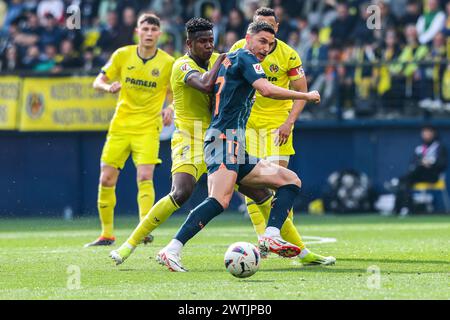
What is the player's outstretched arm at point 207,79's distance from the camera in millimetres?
9523

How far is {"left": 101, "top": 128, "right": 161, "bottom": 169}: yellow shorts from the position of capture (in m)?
13.1

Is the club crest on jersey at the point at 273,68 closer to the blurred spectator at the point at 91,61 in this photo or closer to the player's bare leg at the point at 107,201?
the player's bare leg at the point at 107,201

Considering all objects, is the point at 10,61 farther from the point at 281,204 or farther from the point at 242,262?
the point at 242,262

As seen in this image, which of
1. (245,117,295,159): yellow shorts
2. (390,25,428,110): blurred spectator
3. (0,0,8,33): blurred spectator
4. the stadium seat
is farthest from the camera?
(0,0,8,33): blurred spectator

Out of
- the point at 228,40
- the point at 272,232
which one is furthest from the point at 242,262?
the point at 228,40

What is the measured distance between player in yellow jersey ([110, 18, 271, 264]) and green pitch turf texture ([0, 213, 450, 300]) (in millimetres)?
475

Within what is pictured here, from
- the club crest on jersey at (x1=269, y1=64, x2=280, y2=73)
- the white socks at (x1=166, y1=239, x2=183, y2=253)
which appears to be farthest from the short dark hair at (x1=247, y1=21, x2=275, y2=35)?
the white socks at (x1=166, y1=239, x2=183, y2=253)

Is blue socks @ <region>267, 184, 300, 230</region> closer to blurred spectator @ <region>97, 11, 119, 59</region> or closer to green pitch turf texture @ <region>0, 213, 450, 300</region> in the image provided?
green pitch turf texture @ <region>0, 213, 450, 300</region>

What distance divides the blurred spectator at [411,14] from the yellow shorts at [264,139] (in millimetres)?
10205

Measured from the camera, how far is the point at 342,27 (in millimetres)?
21297

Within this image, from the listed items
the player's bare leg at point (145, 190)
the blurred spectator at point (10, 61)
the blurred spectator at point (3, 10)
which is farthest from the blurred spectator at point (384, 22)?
the player's bare leg at point (145, 190)

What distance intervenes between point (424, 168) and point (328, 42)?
324 cm

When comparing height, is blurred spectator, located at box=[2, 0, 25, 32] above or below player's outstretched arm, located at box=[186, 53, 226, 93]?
above

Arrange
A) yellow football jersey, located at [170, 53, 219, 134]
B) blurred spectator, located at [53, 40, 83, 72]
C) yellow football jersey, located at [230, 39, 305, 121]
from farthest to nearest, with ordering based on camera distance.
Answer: blurred spectator, located at [53, 40, 83, 72]
yellow football jersey, located at [230, 39, 305, 121]
yellow football jersey, located at [170, 53, 219, 134]
